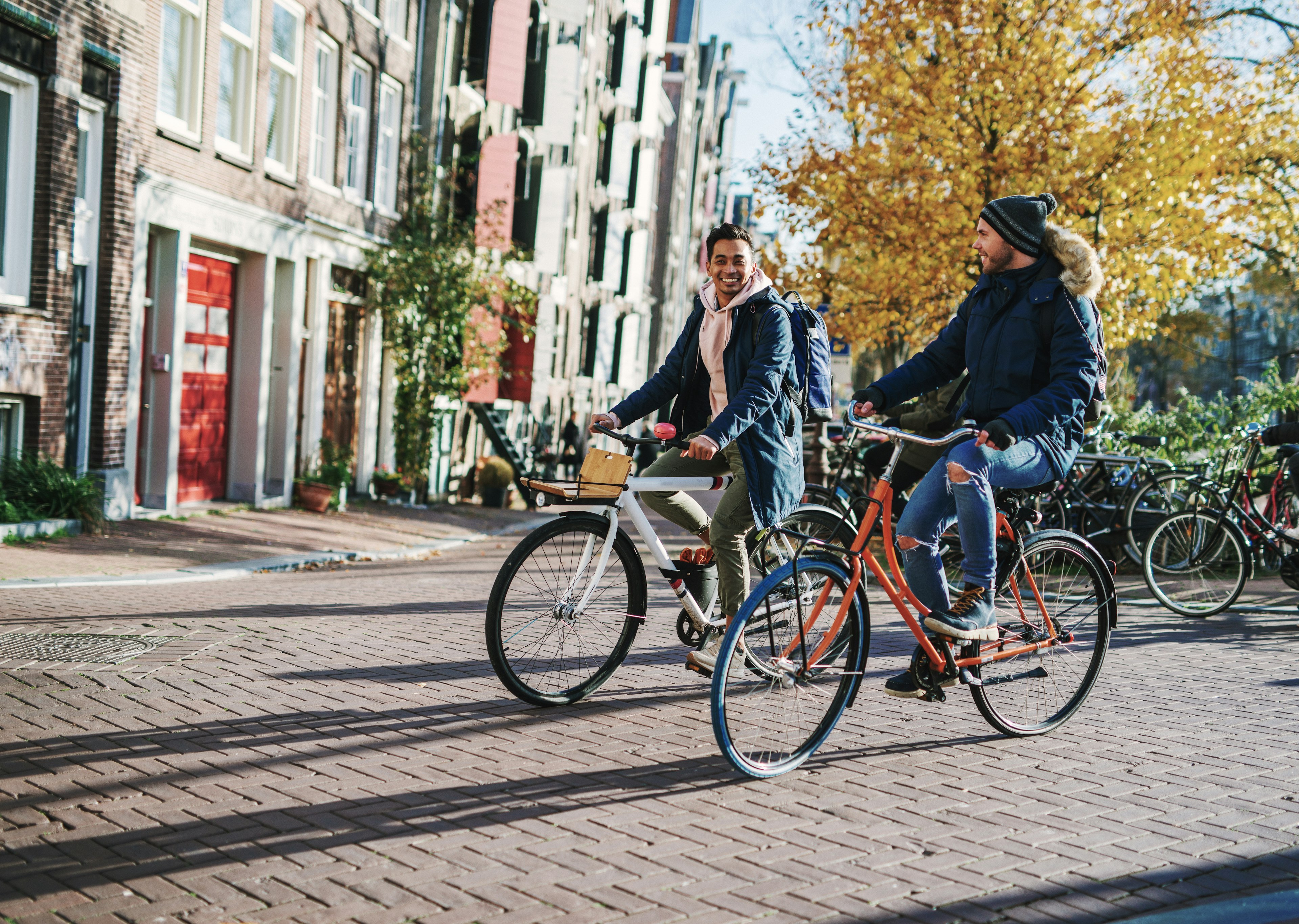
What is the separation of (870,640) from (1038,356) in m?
1.22

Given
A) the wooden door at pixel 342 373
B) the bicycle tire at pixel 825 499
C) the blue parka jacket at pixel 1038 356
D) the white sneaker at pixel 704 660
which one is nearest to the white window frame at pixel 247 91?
the wooden door at pixel 342 373

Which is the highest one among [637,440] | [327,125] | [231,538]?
[327,125]

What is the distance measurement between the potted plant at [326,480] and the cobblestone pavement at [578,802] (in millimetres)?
9383

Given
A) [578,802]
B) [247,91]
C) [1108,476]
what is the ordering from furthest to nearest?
[247,91]
[1108,476]
[578,802]

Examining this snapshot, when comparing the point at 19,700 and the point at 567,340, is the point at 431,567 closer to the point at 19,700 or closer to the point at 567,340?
the point at 19,700

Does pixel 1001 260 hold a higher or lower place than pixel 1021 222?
lower

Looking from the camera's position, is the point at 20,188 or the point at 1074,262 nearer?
the point at 1074,262

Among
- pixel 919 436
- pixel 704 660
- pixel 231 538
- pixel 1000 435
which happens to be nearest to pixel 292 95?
pixel 231 538

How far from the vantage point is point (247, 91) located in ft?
49.9

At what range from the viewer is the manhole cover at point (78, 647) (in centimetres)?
580

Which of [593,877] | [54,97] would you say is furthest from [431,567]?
[593,877]

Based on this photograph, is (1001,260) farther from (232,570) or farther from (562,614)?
(232,570)

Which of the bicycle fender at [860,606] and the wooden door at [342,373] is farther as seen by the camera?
the wooden door at [342,373]

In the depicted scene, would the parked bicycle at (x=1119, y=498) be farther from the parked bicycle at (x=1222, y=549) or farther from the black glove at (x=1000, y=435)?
the black glove at (x=1000, y=435)
